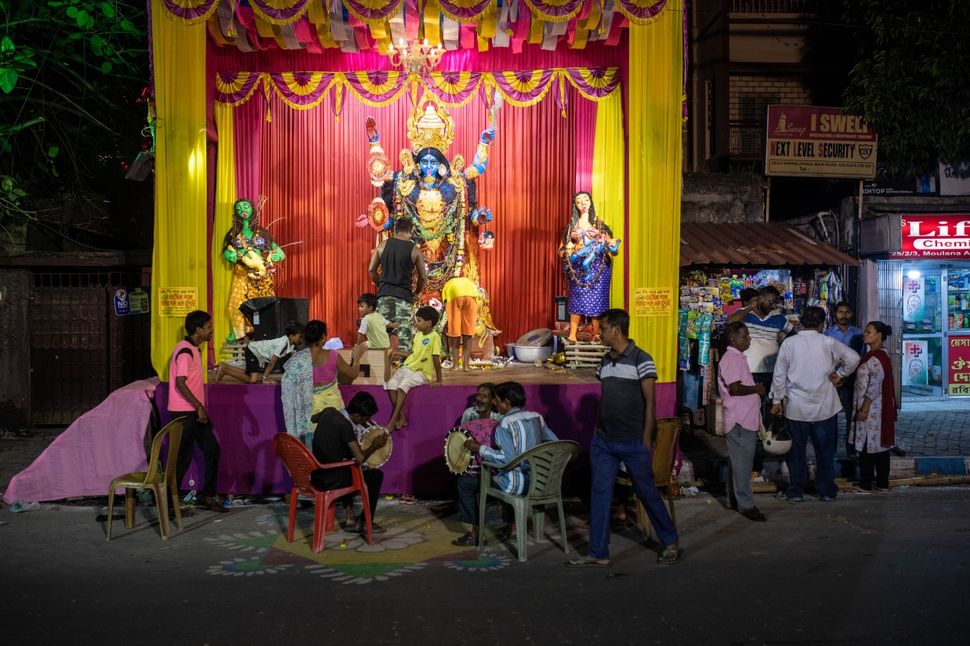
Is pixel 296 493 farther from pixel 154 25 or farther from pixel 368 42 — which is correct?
pixel 368 42

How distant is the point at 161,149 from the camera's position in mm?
8500

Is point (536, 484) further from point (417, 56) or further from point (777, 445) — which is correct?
point (417, 56)

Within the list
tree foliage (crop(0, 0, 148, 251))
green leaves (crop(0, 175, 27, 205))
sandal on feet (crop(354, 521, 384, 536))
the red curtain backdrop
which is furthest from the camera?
the red curtain backdrop

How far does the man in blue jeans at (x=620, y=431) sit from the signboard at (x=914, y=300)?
9.36m

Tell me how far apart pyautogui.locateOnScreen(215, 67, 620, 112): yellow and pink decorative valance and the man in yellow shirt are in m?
3.00

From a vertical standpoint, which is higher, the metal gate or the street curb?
the metal gate

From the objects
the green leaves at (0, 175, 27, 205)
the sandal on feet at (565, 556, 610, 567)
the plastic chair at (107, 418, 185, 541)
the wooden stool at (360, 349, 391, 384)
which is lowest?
the sandal on feet at (565, 556, 610, 567)

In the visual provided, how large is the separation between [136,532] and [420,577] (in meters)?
2.70

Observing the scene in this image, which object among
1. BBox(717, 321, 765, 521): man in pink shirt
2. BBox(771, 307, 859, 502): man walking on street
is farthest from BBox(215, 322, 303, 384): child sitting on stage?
BBox(771, 307, 859, 502): man walking on street

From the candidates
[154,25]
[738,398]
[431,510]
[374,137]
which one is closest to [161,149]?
[154,25]

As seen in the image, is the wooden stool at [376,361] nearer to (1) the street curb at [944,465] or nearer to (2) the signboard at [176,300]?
(2) the signboard at [176,300]

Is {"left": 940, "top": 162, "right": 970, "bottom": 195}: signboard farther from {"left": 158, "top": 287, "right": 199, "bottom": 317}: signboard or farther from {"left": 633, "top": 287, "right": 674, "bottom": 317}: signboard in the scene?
{"left": 158, "top": 287, "right": 199, "bottom": 317}: signboard

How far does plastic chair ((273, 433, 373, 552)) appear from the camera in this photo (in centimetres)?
645

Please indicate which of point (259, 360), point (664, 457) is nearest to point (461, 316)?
point (259, 360)
